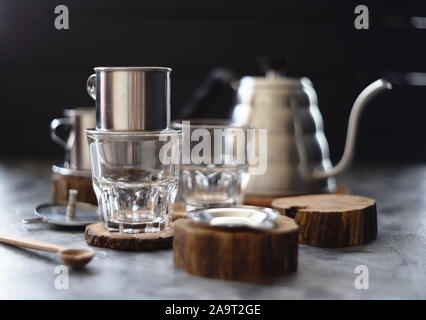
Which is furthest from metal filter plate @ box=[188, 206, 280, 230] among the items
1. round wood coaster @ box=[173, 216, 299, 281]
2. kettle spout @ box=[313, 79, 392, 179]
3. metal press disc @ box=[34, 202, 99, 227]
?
kettle spout @ box=[313, 79, 392, 179]

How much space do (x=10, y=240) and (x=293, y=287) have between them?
40 centimetres

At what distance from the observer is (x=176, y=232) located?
713 mm

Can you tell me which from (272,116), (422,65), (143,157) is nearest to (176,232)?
(143,157)

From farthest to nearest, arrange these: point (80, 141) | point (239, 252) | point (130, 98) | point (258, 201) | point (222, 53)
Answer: point (222, 53)
point (80, 141)
point (258, 201)
point (130, 98)
point (239, 252)

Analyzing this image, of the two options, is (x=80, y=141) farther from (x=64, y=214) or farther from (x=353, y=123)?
(x=353, y=123)

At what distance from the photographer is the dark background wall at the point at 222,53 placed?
69.7 inches

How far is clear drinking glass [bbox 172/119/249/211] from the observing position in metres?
0.98

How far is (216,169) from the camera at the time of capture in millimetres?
991

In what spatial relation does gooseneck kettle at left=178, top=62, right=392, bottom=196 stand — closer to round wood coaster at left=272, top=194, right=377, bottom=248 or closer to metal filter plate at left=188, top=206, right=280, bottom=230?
round wood coaster at left=272, top=194, right=377, bottom=248

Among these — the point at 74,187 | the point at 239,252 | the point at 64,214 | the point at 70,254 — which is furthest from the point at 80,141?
the point at 239,252

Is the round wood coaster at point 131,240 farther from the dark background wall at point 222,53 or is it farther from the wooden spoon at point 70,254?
the dark background wall at point 222,53

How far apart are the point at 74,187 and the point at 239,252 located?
520 millimetres
